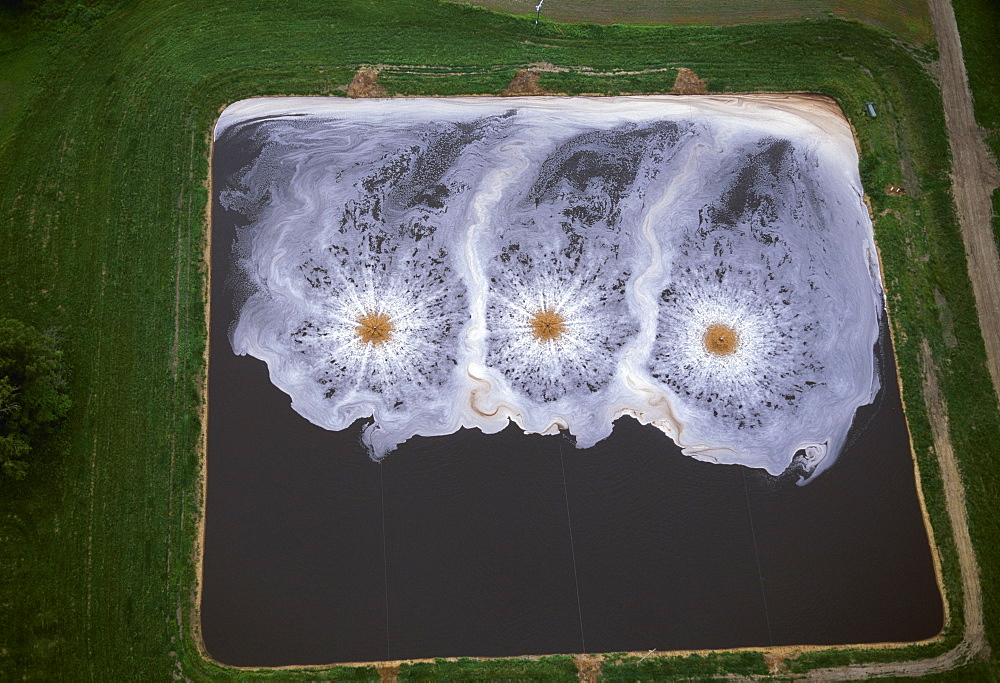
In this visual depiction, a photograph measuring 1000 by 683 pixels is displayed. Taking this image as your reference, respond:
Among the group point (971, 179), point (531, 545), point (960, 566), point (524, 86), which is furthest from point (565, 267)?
point (960, 566)

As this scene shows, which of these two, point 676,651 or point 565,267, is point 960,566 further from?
point 565,267

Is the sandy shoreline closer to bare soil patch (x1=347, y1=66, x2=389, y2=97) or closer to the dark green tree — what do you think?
bare soil patch (x1=347, y1=66, x2=389, y2=97)

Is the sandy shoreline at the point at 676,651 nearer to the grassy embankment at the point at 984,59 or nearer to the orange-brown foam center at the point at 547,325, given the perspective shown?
the grassy embankment at the point at 984,59

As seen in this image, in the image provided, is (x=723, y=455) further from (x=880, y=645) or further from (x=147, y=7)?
(x=147, y=7)

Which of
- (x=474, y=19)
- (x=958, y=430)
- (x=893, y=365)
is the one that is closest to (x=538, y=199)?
(x=474, y=19)

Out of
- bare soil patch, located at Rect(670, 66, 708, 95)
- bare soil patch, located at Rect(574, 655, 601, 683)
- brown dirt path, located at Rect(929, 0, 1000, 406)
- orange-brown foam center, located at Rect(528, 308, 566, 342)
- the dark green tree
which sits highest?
bare soil patch, located at Rect(670, 66, 708, 95)

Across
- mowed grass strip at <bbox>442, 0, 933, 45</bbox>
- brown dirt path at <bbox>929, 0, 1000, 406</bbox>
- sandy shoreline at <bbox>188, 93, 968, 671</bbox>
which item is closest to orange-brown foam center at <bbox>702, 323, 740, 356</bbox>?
sandy shoreline at <bbox>188, 93, 968, 671</bbox>
